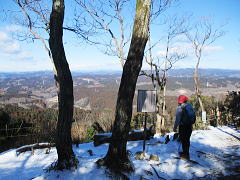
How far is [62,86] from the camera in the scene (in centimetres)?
368

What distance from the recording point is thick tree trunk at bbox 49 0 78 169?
11.9ft

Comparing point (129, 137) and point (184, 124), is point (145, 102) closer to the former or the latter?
point (184, 124)

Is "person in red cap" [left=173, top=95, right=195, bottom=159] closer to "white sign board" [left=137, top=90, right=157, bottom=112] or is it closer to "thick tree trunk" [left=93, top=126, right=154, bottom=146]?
"white sign board" [left=137, top=90, right=157, bottom=112]

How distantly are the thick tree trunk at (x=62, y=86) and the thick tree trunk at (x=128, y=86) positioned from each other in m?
0.72

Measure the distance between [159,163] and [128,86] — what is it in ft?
6.78

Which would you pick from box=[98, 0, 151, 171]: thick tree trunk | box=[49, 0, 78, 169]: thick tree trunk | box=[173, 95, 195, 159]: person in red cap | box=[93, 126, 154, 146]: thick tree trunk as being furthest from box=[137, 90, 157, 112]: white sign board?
box=[93, 126, 154, 146]: thick tree trunk

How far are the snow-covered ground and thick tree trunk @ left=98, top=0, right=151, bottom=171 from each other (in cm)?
29

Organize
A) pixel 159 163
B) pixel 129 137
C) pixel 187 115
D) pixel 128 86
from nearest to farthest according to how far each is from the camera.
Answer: pixel 128 86 → pixel 159 163 → pixel 187 115 → pixel 129 137

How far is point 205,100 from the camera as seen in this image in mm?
22203

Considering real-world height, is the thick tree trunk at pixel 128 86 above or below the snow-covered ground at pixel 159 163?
above

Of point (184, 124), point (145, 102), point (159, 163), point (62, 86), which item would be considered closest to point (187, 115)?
point (184, 124)

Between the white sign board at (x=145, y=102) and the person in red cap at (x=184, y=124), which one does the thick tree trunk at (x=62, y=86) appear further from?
the person in red cap at (x=184, y=124)

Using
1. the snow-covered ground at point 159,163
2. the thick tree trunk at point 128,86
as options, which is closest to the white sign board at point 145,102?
the snow-covered ground at point 159,163

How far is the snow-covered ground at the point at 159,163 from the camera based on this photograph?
12.2 ft
